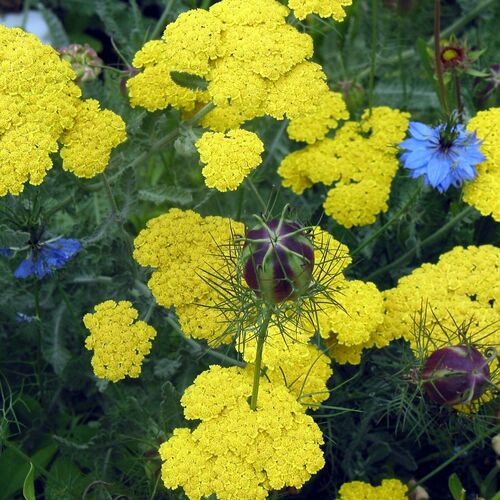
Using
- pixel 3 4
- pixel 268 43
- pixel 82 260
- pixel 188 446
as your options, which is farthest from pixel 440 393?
pixel 3 4

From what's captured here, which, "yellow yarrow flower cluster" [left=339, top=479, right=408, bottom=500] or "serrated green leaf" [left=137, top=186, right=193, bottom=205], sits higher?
"serrated green leaf" [left=137, top=186, right=193, bottom=205]

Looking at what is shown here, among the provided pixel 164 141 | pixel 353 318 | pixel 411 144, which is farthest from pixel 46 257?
pixel 411 144

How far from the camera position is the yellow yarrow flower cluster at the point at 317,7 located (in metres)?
2.00

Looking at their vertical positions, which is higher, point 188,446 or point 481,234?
point 188,446

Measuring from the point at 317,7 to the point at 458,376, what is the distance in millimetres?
902

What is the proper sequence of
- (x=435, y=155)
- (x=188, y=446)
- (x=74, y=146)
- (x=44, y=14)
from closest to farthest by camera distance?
(x=188, y=446) < (x=74, y=146) < (x=435, y=155) < (x=44, y=14)

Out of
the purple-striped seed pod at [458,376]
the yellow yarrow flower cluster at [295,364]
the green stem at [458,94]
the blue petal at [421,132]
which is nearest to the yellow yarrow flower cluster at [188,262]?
the yellow yarrow flower cluster at [295,364]

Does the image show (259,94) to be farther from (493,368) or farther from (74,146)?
(493,368)

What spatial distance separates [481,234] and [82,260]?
118cm

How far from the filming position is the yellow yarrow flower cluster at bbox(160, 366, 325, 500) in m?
1.65

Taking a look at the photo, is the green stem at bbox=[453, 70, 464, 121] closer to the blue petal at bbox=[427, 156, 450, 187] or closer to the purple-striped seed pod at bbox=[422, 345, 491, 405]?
the blue petal at bbox=[427, 156, 450, 187]

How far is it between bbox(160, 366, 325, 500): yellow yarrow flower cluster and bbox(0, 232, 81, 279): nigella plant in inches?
23.3

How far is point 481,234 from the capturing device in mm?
2584

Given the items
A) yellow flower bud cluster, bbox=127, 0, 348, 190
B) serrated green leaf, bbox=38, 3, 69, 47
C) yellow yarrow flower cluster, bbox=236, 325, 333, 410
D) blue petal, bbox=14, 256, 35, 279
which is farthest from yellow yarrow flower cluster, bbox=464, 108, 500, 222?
serrated green leaf, bbox=38, 3, 69, 47
